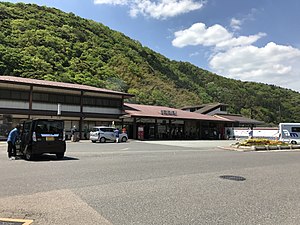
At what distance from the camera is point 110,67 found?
7475 centimetres

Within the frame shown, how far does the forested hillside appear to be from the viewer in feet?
194

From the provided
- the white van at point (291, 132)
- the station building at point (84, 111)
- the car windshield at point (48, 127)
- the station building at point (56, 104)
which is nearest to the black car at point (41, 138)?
the car windshield at point (48, 127)

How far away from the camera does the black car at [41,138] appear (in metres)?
11.9

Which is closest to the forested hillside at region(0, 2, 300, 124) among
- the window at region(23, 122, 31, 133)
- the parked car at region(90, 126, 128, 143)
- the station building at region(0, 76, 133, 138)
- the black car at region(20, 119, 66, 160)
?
the station building at region(0, 76, 133, 138)

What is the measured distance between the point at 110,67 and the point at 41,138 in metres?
64.2

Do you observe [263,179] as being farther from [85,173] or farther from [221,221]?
[85,173]

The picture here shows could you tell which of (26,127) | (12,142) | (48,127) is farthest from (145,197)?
(12,142)

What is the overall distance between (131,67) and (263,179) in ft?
246

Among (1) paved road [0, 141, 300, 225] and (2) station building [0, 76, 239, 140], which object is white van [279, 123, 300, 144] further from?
(1) paved road [0, 141, 300, 225]

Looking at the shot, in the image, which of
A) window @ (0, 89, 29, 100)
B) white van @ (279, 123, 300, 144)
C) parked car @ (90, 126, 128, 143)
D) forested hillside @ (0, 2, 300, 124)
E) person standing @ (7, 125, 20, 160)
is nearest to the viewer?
person standing @ (7, 125, 20, 160)

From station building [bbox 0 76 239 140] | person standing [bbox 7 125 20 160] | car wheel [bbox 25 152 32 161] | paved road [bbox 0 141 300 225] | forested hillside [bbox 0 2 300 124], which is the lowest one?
paved road [bbox 0 141 300 225]

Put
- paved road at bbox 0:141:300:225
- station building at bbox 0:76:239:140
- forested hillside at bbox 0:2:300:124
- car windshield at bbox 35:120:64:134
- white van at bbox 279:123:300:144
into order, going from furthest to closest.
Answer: forested hillside at bbox 0:2:300:124, white van at bbox 279:123:300:144, station building at bbox 0:76:239:140, car windshield at bbox 35:120:64:134, paved road at bbox 0:141:300:225

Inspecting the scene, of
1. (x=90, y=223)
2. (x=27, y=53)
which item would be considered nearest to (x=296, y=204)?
(x=90, y=223)

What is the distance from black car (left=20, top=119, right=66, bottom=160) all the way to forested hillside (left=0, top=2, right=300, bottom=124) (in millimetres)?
41974
